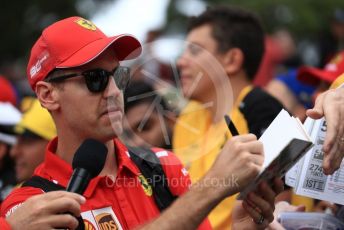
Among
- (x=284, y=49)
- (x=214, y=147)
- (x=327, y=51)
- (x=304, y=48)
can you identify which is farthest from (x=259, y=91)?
(x=304, y=48)

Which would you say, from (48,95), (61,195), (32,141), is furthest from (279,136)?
(32,141)

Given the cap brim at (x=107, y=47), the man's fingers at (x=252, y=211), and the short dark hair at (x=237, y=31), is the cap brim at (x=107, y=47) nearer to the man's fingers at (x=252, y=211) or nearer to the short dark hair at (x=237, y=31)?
the man's fingers at (x=252, y=211)

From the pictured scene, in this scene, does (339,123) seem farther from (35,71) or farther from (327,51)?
(327,51)

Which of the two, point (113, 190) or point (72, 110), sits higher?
point (72, 110)

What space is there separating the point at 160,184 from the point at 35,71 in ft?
2.67

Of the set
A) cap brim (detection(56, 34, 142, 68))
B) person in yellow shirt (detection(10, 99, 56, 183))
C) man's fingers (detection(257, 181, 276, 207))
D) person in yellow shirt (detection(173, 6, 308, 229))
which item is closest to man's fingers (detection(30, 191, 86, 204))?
man's fingers (detection(257, 181, 276, 207))

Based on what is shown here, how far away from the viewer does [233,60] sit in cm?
530

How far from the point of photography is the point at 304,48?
11.4 m

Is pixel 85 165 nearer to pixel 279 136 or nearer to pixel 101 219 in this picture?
pixel 101 219

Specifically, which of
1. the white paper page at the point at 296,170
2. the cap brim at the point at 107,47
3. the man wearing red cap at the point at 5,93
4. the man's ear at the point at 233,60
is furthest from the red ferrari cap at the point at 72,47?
the man wearing red cap at the point at 5,93

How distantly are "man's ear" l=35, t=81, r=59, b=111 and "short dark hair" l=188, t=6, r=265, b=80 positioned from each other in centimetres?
192

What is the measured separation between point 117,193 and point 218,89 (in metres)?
1.29

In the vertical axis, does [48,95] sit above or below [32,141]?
above

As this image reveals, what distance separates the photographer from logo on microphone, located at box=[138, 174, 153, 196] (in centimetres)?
341
